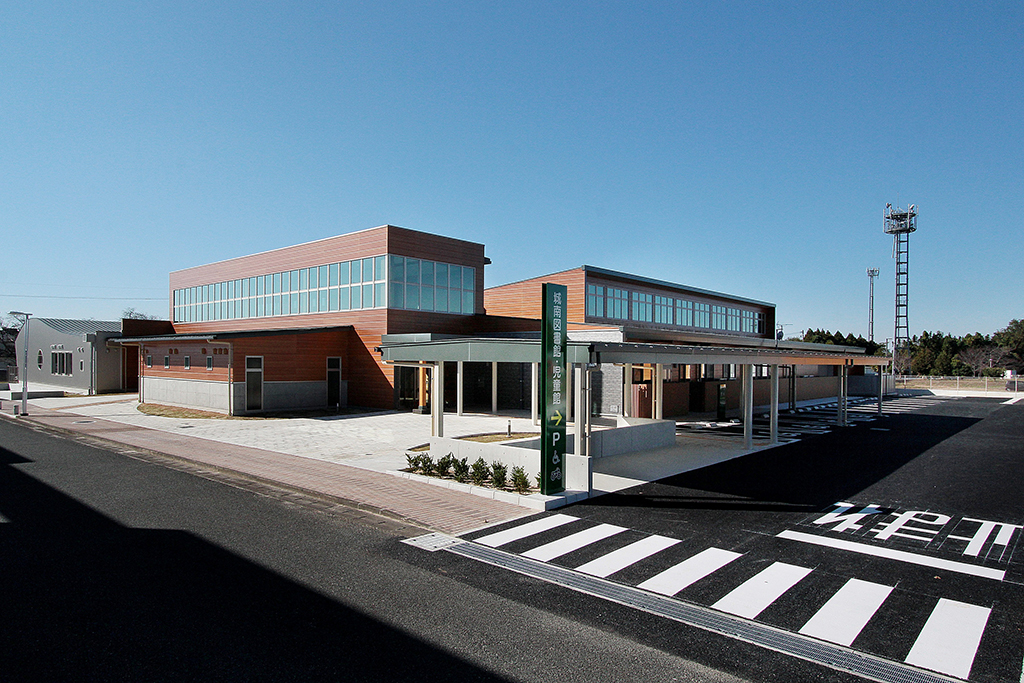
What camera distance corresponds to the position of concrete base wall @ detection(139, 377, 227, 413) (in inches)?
1048

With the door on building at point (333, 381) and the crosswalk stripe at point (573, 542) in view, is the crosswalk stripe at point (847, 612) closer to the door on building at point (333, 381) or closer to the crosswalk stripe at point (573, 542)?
the crosswalk stripe at point (573, 542)

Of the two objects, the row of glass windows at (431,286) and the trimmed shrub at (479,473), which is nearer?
the trimmed shrub at (479,473)

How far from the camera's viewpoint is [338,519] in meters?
9.90

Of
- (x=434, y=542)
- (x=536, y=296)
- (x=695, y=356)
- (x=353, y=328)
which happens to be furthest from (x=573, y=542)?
(x=536, y=296)

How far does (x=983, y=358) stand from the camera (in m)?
67.8

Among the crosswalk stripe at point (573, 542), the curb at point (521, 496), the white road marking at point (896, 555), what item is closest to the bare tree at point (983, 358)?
the white road marking at point (896, 555)

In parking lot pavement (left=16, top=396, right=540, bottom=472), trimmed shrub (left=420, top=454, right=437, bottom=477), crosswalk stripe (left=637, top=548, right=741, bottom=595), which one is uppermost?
trimmed shrub (left=420, top=454, right=437, bottom=477)

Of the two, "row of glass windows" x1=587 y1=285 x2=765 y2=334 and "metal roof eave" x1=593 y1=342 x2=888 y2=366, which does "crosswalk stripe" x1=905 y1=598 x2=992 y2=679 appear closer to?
"metal roof eave" x1=593 y1=342 x2=888 y2=366

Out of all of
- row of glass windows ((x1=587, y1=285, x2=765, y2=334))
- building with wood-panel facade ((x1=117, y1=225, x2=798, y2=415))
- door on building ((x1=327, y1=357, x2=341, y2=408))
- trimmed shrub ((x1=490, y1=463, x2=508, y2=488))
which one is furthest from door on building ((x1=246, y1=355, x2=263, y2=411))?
row of glass windows ((x1=587, y1=285, x2=765, y2=334))

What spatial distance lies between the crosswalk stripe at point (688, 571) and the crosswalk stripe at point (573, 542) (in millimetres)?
1387

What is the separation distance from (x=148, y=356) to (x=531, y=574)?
3181 cm

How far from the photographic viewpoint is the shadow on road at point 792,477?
11.1 meters

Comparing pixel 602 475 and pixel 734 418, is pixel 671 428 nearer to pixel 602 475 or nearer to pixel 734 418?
pixel 602 475

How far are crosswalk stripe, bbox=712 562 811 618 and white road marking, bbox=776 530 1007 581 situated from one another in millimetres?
1310
